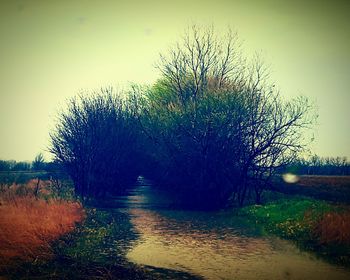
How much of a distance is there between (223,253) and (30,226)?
7.52 meters

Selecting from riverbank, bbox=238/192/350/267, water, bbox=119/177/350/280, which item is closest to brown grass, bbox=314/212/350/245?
riverbank, bbox=238/192/350/267

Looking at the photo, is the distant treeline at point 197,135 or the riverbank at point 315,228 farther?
the distant treeline at point 197,135

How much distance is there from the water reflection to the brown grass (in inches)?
52.6

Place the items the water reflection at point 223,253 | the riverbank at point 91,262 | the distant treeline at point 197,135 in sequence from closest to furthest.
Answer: the riverbank at point 91,262, the water reflection at point 223,253, the distant treeline at point 197,135

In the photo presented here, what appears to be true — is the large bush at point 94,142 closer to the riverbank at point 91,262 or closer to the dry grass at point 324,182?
the riverbank at point 91,262

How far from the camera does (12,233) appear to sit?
490 inches

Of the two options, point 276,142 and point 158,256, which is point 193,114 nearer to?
point 276,142

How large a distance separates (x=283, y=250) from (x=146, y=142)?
92.4 feet

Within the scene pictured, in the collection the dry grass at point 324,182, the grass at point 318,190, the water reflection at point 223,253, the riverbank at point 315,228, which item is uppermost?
the dry grass at point 324,182

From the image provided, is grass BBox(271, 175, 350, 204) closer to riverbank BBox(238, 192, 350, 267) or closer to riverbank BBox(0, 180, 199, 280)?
riverbank BBox(238, 192, 350, 267)

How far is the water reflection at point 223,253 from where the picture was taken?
11.3m

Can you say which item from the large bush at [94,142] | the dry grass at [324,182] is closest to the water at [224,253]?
the large bush at [94,142]

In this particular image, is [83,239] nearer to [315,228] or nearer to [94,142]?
[315,228]

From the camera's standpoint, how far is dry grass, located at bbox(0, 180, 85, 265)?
11.7 metres
